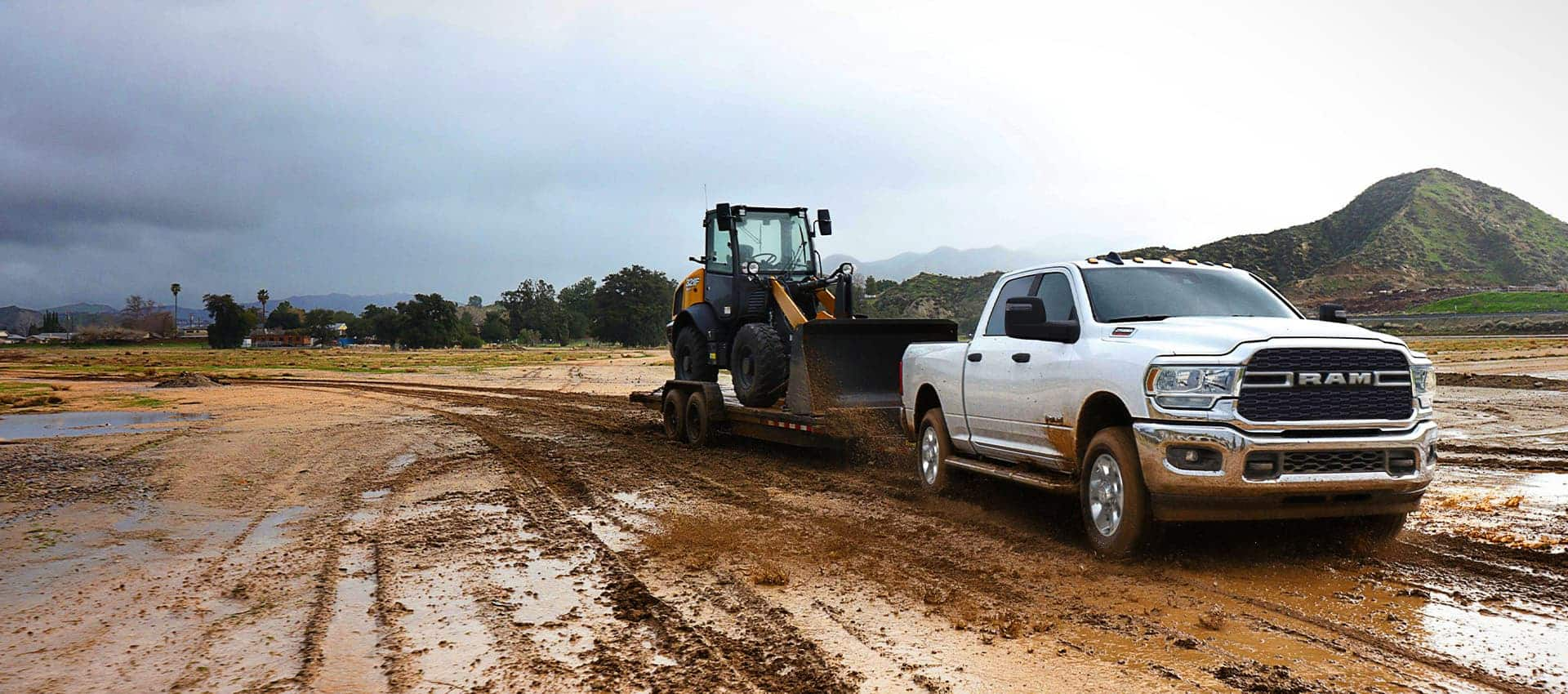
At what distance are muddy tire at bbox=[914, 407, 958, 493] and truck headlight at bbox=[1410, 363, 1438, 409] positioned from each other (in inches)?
145

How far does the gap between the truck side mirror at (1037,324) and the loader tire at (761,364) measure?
5.37 m

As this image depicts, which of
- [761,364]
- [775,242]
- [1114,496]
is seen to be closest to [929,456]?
[1114,496]

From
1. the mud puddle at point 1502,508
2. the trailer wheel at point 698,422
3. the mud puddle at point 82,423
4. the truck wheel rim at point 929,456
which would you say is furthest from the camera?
the mud puddle at point 82,423

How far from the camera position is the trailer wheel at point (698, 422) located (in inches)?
539

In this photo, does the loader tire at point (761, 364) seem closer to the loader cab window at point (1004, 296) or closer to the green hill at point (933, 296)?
the loader cab window at point (1004, 296)

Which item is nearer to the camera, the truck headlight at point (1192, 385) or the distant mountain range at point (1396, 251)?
the truck headlight at point (1192, 385)

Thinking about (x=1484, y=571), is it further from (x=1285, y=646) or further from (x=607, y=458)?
(x=607, y=458)

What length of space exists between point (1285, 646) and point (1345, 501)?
179 cm

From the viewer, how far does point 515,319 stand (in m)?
133

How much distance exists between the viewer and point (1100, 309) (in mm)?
7312

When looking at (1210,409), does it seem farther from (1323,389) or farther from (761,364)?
(761,364)

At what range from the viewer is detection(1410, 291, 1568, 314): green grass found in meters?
75.6

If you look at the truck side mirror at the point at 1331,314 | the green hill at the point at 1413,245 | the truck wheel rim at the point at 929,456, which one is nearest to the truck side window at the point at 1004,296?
the truck wheel rim at the point at 929,456

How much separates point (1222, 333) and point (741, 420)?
302 inches
